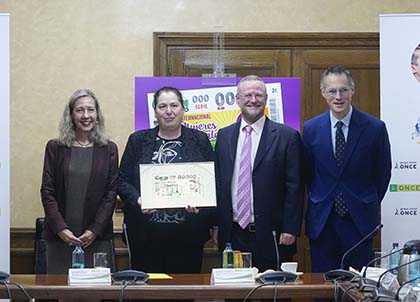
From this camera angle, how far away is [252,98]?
4.73m

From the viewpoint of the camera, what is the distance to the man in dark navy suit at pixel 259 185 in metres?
4.68

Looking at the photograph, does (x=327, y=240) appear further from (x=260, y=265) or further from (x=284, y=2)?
(x=284, y=2)

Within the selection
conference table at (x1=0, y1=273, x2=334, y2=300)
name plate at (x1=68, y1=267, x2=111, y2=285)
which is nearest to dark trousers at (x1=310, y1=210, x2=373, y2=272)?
conference table at (x1=0, y1=273, x2=334, y2=300)

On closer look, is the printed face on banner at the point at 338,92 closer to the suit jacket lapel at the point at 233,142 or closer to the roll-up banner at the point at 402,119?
the suit jacket lapel at the point at 233,142

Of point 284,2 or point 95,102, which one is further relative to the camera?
point 284,2

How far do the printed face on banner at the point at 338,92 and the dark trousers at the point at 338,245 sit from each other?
1.94ft

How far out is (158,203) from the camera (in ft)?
14.8

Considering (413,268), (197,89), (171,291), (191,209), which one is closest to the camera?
(413,268)

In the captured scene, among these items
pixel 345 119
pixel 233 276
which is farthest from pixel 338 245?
pixel 233 276

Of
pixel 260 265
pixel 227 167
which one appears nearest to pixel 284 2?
pixel 227 167

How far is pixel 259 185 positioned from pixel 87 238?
1.02 metres

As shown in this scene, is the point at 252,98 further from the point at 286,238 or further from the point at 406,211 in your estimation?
the point at 406,211

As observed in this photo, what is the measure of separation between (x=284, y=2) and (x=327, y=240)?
216 cm

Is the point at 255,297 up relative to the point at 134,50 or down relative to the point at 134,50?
down
